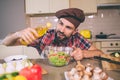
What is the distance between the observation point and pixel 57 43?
207 cm

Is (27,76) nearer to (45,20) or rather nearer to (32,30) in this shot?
(32,30)

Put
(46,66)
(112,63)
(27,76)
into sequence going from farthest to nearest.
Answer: (46,66) < (112,63) < (27,76)

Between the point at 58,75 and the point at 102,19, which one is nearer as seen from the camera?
the point at 58,75

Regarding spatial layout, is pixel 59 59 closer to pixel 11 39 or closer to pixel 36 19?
pixel 11 39

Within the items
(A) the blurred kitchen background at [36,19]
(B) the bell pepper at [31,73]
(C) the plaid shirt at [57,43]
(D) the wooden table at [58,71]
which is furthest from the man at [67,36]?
(A) the blurred kitchen background at [36,19]

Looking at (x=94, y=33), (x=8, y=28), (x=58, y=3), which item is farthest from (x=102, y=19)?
(x=8, y=28)

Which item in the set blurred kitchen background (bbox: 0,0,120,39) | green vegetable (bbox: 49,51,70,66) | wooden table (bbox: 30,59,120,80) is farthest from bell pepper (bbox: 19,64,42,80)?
blurred kitchen background (bbox: 0,0,120,39)

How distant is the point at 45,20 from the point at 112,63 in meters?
2.51

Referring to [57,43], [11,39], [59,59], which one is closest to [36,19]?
[57,43]

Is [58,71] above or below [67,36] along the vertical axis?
below

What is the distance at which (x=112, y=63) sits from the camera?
1333 millimetres

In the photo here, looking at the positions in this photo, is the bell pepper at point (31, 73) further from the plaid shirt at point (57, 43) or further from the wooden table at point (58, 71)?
the plaid shirt at point (57, 43)

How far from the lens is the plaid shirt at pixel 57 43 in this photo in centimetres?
Answer: 205

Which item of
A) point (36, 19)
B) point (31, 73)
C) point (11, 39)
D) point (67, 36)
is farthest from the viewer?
point (36, 19)
